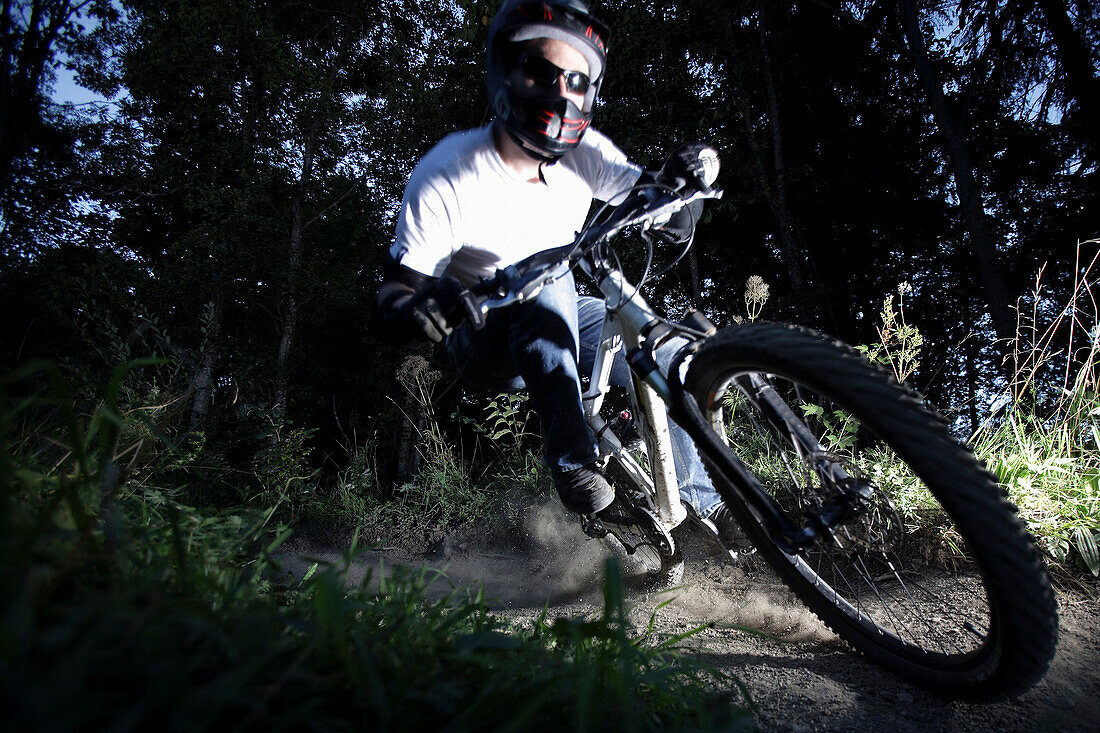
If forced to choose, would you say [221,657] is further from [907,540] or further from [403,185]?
[403,185]

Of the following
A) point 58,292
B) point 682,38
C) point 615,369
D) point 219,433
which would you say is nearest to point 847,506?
point 615,369

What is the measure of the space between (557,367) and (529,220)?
0.63m

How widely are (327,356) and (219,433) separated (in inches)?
139

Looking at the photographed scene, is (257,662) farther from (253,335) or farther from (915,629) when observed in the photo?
(253,335)

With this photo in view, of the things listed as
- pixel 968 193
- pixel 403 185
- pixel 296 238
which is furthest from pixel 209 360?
pixel 968 193

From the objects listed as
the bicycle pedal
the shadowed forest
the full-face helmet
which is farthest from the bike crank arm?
the shadowed forest

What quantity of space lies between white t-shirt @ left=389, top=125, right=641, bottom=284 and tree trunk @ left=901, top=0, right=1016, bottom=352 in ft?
21.1

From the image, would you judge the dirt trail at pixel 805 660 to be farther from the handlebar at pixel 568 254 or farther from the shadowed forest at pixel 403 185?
the shadowed forest at pixel 403 185

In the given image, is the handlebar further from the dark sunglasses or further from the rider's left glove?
the dark sunglasses

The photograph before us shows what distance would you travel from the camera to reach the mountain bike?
1029 millimetres

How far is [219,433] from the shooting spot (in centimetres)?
667

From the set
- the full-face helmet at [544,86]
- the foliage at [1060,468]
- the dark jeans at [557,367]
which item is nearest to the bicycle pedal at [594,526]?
the dark jeans at [557,367]

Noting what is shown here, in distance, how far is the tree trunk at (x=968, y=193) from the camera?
19.9 feet

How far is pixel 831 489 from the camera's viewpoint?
130 cm
